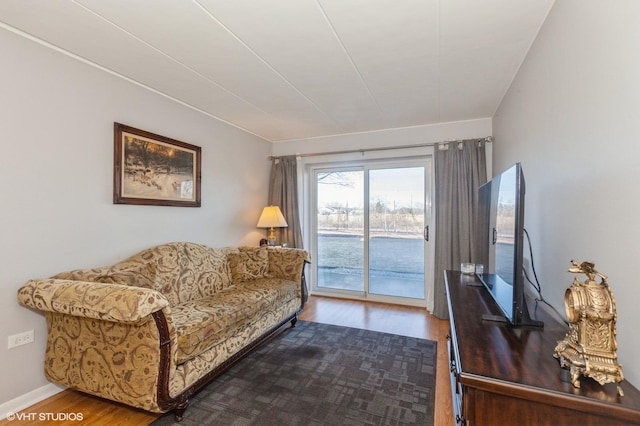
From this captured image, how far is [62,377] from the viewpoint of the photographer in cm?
191

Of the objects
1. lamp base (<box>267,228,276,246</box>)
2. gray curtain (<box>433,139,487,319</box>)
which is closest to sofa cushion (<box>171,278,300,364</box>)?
lamp base (<box>267,228,276,246</box>)

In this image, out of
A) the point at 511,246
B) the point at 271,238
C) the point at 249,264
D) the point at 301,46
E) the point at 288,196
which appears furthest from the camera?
the point at 288,196

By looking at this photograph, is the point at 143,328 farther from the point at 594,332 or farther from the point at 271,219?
the point at 271,219

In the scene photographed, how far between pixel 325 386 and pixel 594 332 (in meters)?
1.76

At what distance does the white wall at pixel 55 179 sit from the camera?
1.86 metres

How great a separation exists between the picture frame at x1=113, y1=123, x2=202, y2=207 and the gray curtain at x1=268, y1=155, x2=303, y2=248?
1430 millimetres

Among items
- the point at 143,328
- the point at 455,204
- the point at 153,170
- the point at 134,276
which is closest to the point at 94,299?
the point at 143,328

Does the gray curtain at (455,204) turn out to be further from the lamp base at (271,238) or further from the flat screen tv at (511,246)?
the lamp base at (271,238)

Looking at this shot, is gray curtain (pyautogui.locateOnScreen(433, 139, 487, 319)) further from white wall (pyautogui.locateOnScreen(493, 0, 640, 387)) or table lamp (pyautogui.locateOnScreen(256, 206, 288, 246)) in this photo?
table lamp (pyautogui.locateOnScreen(256, 206, 288, 246))

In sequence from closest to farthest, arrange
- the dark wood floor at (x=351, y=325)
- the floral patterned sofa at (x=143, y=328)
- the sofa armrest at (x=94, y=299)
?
the sofa armrest at (x=94, y=299) < the floral patterned sofa at (x=143, y=328) < the dark wood floor at (x=351, y=325)

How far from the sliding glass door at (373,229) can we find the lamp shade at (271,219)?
718mm

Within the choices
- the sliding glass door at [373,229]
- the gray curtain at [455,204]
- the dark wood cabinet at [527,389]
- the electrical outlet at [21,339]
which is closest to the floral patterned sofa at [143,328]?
the electrical outlet at [21,339]

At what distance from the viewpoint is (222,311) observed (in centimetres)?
224

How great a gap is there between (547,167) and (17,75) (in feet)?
11.0
